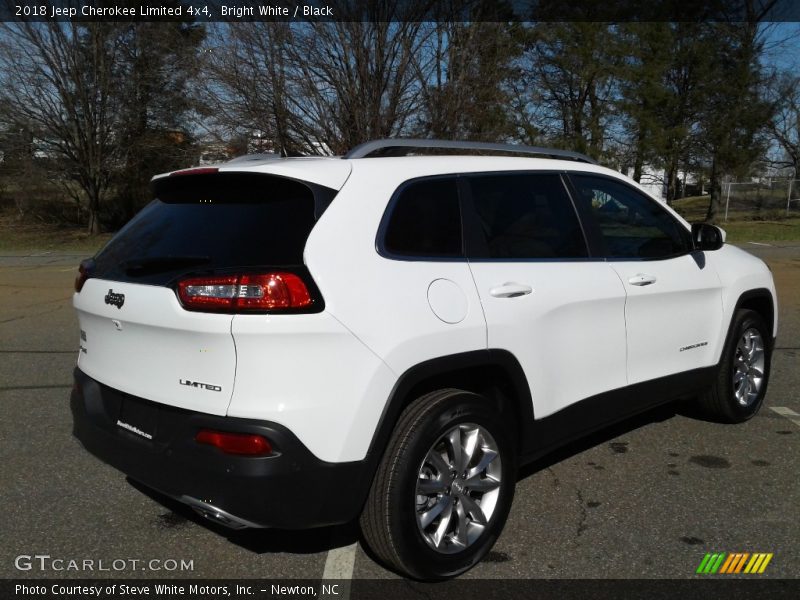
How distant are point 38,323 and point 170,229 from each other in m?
6.70

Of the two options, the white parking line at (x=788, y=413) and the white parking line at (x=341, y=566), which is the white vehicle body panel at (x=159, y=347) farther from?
the white parking line at (x=788, y=413)

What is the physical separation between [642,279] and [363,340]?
6.29 feet

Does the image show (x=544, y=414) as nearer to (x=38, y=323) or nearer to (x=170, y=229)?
(x=170, y=229)

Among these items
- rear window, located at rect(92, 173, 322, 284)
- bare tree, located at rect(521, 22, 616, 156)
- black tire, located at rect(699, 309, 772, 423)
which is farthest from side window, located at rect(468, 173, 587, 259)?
bare tree, located at rect(521, 22, 616, 156)

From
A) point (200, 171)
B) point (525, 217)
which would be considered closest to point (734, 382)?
point (525, 217)

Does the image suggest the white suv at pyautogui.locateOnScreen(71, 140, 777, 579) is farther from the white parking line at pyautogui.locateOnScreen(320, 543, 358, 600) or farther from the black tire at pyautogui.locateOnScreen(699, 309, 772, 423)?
the black tire at pyautogui.locateOnScreen(699, 309, 772, 423)

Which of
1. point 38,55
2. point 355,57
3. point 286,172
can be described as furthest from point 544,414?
point 38,55

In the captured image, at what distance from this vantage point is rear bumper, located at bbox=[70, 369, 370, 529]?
98.6 inches

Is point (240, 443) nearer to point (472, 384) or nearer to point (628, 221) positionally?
point (472, 384)

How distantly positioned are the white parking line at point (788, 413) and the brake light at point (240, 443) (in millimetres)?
3906

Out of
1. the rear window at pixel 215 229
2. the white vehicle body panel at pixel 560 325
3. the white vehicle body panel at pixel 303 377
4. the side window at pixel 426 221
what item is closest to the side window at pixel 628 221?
the white vehicle body panel at pixel 560 325

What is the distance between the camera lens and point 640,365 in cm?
387

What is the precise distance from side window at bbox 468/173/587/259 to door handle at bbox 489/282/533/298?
15 cm

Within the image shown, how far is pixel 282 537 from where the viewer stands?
131 inches
